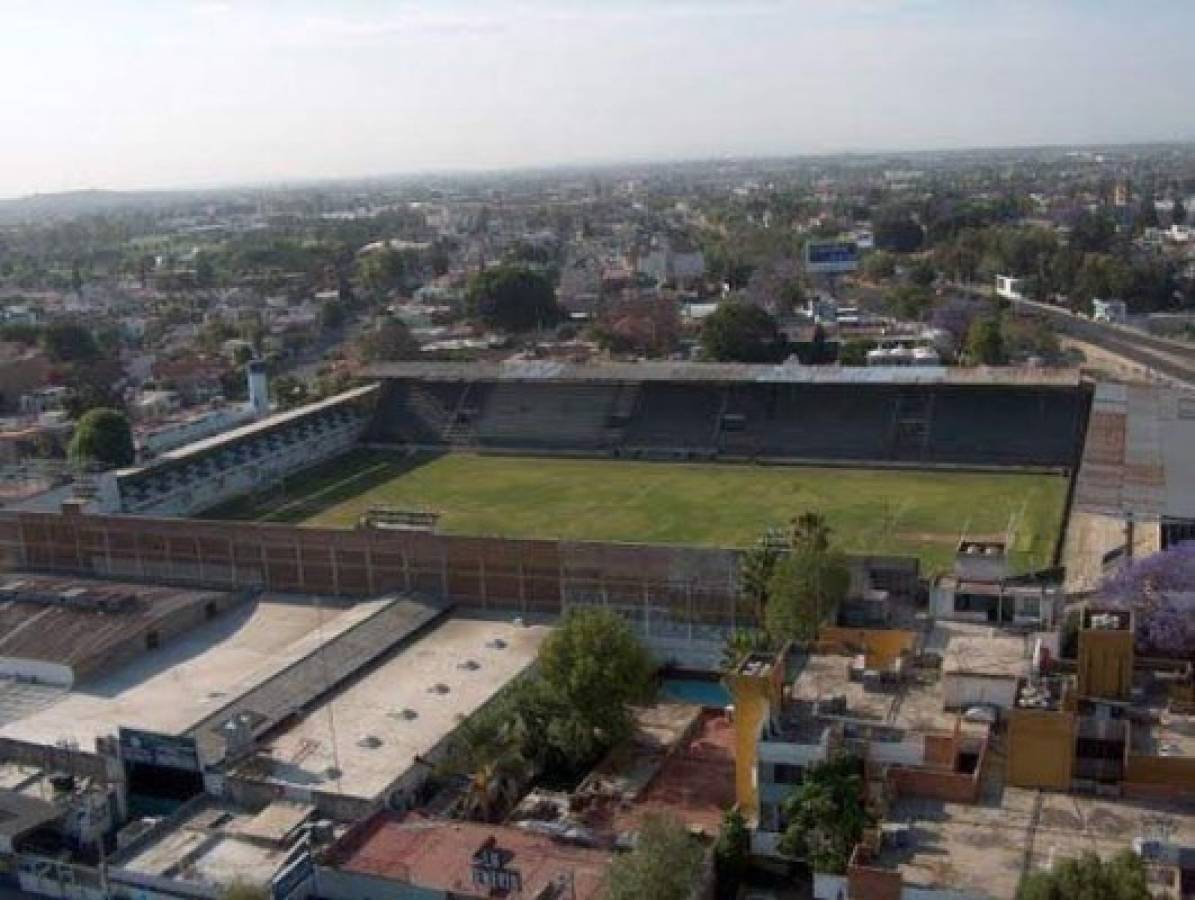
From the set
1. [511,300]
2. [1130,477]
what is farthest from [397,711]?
[511,300]

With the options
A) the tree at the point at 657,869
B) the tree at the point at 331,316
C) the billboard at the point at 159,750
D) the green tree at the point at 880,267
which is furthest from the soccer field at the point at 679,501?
the green tree at the point at 880,267

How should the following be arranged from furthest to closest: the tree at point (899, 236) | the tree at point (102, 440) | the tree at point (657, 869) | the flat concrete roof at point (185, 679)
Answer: the tree at point (899, 236) < the tree at point (102, 440) < the flat concrete roof at point (185, 679) < the tree at point (657, 869)

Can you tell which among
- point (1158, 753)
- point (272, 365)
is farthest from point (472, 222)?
point (1158, 753)

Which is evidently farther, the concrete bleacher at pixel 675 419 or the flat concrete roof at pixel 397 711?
the concrete bleacher at pixel 675 419

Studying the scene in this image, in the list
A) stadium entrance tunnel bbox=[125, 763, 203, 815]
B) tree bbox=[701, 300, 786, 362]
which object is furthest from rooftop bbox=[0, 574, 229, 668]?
tree bbox=[701, 300, 786, 362]

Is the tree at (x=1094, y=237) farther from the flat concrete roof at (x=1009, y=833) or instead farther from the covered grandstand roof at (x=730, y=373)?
the flat concrete roof at (x=1009, y=833)

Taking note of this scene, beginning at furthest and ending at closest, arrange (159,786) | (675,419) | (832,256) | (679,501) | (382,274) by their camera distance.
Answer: (382,274) < (832,256) < (675,419) < (679,501) < (159,786)

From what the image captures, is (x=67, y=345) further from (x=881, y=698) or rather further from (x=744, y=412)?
(x=881, y=698)
